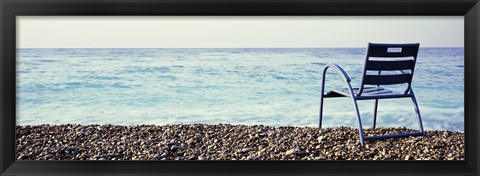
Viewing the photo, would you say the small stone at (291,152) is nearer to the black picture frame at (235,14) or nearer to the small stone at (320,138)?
the small stone at (320,138)

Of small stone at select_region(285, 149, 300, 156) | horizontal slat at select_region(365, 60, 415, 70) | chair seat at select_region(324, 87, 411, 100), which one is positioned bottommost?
small stone at select_region(285, 149, 300, 156)

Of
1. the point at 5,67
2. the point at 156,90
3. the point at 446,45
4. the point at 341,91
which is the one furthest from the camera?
the point at 156,90

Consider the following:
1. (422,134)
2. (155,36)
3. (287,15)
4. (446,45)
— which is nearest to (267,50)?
(155,36)

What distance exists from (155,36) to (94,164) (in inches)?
317

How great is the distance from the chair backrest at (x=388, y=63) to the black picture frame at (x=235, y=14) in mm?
1235

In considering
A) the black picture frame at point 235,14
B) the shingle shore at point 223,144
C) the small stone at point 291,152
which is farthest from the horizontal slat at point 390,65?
the black picture frame at point 235,14

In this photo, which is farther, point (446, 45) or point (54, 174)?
point (446, 45)

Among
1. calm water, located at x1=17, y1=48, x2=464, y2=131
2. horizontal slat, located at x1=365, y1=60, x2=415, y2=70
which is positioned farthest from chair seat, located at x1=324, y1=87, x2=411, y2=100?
calm water, located at x1=17, y1=48, x2=464, y2=131

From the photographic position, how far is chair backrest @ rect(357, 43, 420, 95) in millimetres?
3195

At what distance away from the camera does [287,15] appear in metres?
1.92

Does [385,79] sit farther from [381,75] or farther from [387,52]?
[387,52]

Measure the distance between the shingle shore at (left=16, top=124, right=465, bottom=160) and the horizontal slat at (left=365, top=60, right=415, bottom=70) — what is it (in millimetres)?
566

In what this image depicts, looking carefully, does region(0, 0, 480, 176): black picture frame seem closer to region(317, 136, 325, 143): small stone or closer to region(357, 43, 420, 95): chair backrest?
region(357, 43, 420, 95): chair backrest

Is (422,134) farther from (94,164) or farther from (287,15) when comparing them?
(94,164)
